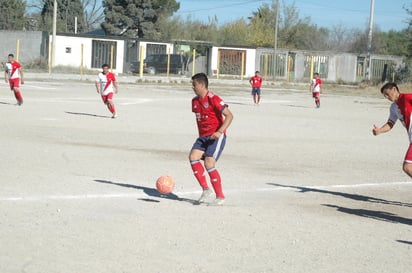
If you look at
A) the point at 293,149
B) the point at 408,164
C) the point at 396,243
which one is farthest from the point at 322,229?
the point at 293,149

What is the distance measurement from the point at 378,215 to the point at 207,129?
2383 millimetres

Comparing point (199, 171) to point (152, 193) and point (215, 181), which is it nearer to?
point (215, 181)

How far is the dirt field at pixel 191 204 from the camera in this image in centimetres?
672

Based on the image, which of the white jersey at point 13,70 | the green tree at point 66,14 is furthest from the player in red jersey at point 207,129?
the green tree at point 66,14

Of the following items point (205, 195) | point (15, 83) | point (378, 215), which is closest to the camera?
point (378, 215)

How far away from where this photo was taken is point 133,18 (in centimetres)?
8425

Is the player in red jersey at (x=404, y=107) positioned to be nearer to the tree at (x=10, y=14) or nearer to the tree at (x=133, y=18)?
the tree at (x=133, y=18)

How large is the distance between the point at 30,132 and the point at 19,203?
8.23 meters

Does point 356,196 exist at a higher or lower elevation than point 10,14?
lower

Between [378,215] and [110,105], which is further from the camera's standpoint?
[110,105]

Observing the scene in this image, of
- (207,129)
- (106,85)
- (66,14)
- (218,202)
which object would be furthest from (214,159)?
(66,14)

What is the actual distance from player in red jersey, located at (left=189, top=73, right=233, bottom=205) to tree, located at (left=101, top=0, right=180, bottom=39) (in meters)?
75.2

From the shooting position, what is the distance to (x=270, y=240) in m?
7.51

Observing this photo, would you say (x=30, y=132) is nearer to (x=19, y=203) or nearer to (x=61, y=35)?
(x=19, y=203)
